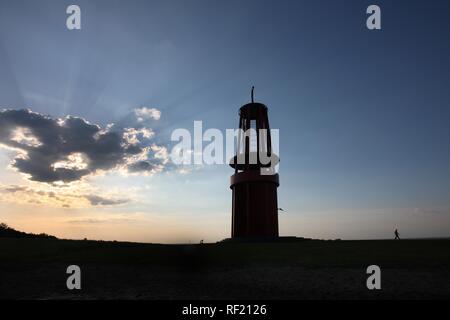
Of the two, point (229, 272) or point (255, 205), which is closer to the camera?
point (229, 272)

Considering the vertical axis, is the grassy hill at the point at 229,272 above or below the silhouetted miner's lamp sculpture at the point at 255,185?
below

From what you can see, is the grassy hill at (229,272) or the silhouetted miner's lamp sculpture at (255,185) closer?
the grassy hill at (229,272)

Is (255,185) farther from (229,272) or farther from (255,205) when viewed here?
(229,272)

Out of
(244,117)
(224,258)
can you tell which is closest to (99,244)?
(224,258)

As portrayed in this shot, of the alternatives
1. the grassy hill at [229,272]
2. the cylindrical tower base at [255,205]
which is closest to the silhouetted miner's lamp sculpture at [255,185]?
the cylindrical tower base at [255,205]

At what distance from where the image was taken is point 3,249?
69.7 feet

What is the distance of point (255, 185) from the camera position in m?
31.9

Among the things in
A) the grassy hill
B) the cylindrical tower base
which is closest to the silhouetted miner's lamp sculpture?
the cylindrical tower base

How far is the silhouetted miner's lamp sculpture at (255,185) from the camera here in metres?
31.6

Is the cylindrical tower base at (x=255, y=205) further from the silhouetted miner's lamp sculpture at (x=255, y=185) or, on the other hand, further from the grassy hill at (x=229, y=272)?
the grassy hill at (x=229, y=272)

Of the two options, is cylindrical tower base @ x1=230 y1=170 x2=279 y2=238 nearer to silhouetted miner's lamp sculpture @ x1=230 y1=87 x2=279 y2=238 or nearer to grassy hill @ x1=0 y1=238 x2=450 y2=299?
silhouetted miner's lamp sculpture @ x1=230 y1=87 x2=279 y2=238

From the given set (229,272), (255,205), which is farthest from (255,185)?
(229,272)
